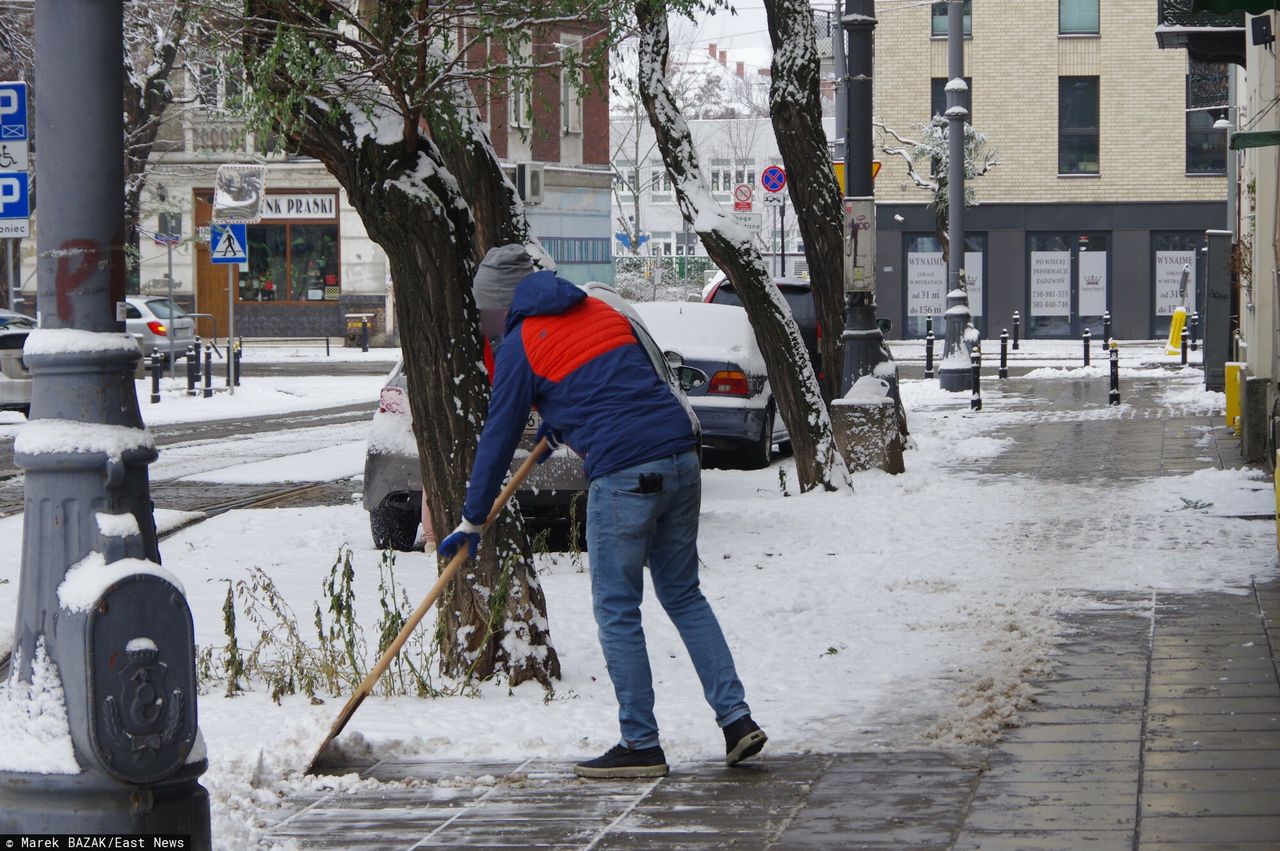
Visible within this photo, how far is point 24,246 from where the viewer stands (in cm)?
4462

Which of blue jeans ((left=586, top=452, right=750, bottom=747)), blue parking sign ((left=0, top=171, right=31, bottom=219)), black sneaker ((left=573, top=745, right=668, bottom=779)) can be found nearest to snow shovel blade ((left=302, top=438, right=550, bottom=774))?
blue jeans ((left=586, top=452, right=750, bottom=747))

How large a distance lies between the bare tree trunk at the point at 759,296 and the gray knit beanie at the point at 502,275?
23.2 ft

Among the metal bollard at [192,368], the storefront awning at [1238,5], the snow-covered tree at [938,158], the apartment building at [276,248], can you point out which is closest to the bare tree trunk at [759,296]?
the storefront awning at [1238,5]

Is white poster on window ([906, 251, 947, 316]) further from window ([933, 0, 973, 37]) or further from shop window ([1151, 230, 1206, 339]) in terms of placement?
window ([933, 0, 973, 37])

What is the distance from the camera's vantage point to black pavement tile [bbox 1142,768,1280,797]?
16.9 ft

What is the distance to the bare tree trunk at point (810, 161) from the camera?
44.7 ft

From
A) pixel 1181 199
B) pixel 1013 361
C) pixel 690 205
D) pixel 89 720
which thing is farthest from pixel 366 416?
pixel 1181 199

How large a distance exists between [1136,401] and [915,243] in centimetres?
2127

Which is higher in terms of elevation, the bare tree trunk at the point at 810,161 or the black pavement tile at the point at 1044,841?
the bare tree trunk at the point at 810,161

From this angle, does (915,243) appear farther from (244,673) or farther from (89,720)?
(89,720)

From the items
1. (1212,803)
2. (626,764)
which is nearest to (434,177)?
(626,764)

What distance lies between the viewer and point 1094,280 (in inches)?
1688

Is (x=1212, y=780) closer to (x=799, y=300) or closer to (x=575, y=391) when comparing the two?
(x=575, y=391)

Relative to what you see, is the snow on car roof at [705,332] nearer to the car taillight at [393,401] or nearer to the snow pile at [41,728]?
the car taillight at [393,401]
